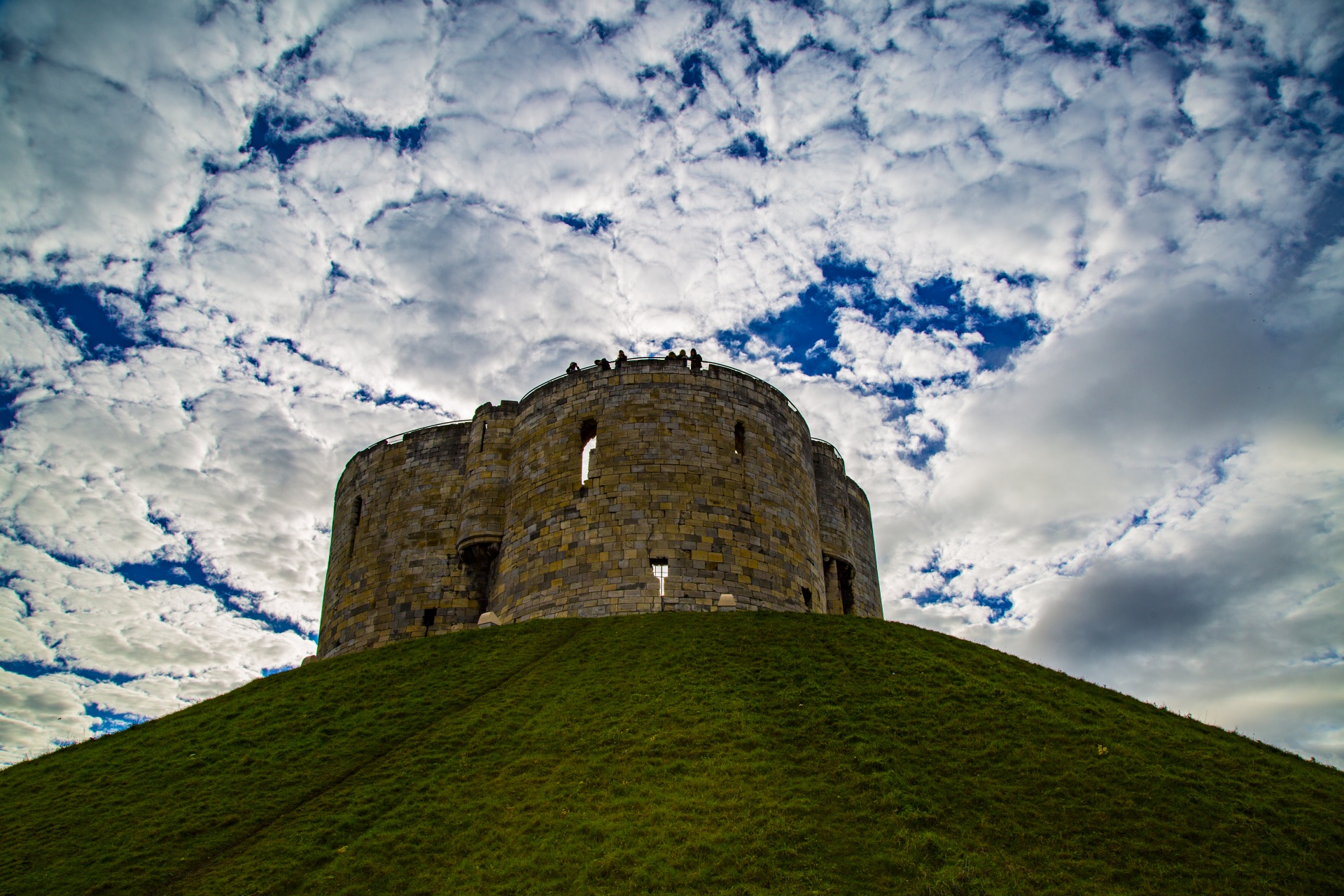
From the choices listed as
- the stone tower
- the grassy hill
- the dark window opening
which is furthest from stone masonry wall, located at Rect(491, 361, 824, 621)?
the dark window opening

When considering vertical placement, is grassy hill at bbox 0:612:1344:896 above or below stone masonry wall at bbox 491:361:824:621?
below

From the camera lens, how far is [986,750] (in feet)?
50.7

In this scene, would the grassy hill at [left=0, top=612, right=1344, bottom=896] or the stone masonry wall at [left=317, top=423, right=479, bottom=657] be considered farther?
the stone masonry wall at [left=317, top=423, right=479, bottom=657]

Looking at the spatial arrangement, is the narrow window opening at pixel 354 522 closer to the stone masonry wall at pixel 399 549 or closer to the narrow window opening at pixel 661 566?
the stone masonry wall at pixel 399 549

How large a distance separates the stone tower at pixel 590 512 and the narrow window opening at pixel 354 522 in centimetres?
10

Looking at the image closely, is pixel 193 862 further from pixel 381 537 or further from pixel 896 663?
pixel 381 537

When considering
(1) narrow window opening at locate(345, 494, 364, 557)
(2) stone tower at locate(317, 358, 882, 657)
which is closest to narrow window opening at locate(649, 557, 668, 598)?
(2) stone tower at locate(317, 358, 882, 657)

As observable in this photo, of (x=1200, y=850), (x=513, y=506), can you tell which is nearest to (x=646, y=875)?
(x=1200, y=850)

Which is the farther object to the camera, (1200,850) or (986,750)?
(986,750)

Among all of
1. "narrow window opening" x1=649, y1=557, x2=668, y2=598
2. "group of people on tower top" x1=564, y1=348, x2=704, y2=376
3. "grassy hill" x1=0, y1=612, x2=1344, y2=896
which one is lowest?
"grassy hill" x1=0, y1=612, x2=1344, y2=896

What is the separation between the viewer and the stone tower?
26938mm

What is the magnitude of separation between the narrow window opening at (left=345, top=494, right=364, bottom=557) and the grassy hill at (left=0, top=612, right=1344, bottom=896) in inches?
565

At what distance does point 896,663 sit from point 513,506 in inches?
601

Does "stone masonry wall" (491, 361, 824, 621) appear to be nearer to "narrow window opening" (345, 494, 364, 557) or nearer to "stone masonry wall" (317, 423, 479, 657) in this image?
"stone masonry wall" (317, 423, 479, 657)
